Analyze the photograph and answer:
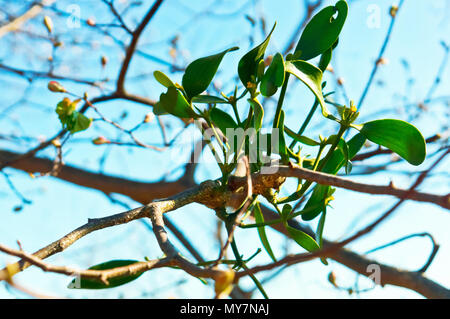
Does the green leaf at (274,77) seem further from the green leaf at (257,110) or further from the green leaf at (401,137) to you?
the green leaf at (401,137)

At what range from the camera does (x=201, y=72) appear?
58 centimetres

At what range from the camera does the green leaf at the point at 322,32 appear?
562mm

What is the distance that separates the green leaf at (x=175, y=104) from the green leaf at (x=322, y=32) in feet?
0.50

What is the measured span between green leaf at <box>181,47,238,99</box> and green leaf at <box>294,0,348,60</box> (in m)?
0.11

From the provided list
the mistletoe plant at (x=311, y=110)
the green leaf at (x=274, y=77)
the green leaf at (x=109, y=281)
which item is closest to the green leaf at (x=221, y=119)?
the mistletoe plant at (x=311, y=110)

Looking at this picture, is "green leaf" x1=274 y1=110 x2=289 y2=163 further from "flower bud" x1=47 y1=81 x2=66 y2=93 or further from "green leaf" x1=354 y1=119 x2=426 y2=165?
"flower bud" x1=47 y1=81 x2=66 y2=93

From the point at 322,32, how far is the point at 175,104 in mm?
210

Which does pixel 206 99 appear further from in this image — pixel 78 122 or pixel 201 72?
pixel 78 122

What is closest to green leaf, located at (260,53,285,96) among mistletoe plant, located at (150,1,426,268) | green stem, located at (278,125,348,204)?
mistletoe plant, located at (150,1,426,268)

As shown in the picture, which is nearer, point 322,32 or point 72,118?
point 322,32

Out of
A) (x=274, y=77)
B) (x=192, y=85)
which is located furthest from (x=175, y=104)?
(x=274, y=77)

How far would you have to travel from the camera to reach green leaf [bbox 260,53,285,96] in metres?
0.50

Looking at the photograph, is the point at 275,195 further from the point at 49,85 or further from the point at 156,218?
the point at 49,85
